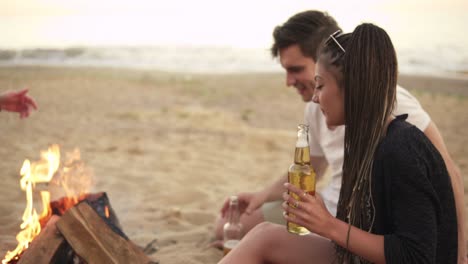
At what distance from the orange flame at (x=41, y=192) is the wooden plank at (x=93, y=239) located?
0.93 feet

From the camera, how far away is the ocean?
59.0ft

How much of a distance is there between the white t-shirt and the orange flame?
172cm

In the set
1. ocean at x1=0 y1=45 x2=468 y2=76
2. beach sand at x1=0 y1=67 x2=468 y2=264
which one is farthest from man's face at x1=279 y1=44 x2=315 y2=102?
ocean at x1=0 y1=45 x2=468 y2=76

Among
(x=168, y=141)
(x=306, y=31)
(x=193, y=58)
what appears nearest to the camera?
(x=306, y=31)

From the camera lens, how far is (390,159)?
5.95ft

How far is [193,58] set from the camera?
25.6m

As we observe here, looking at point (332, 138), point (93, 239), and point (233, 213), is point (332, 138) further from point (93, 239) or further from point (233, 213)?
point (93, 239)

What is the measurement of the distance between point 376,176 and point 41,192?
2.25m

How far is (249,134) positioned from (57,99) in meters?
5.71

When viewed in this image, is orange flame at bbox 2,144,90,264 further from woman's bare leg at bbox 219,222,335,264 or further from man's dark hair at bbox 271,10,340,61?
man's dark hair at bbox 271,10,340,61

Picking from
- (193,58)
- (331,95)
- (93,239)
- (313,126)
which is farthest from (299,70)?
(193,58)

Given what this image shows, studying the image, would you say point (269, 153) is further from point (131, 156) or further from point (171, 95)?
A: point (171, 95)

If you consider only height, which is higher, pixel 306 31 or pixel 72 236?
pixel 306 31

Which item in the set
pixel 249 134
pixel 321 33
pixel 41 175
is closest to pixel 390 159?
Answer: pixel 321 33
